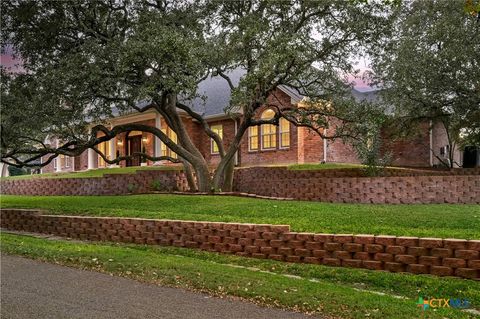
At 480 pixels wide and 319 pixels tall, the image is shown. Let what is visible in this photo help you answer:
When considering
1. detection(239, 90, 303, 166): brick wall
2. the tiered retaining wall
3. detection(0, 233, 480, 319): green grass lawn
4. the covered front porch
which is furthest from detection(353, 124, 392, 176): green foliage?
the covered front porch

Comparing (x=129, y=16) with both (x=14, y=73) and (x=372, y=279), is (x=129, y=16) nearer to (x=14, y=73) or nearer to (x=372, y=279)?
(x=14, y=73)

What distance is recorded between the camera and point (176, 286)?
6.91m

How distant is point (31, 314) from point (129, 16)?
14744 millimetres

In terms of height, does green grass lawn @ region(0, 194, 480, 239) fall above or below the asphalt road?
above

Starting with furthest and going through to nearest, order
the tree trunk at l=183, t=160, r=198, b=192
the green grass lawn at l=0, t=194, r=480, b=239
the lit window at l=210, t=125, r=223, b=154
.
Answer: the lit window at l=210, t=125, r=223, b=154, the tree trunk at l=183, t=160, r=198, b=192, the green grass lawn at l=0, t=194, r=480, b=239

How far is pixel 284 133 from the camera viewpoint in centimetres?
2495

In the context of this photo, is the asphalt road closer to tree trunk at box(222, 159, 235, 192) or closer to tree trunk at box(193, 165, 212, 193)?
tree trunk at box(193, 165, 212, 193)

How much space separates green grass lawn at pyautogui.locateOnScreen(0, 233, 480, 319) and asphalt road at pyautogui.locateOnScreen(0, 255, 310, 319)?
0.36m

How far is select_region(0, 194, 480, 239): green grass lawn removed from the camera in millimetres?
9227

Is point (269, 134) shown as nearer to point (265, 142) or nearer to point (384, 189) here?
point (265, 142)

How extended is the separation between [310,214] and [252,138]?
48.3 ft

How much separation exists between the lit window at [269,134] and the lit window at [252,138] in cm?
56

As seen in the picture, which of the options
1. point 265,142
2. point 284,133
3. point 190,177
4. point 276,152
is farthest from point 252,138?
point 190,177

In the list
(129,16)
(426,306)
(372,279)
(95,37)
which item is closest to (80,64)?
(95,37)
